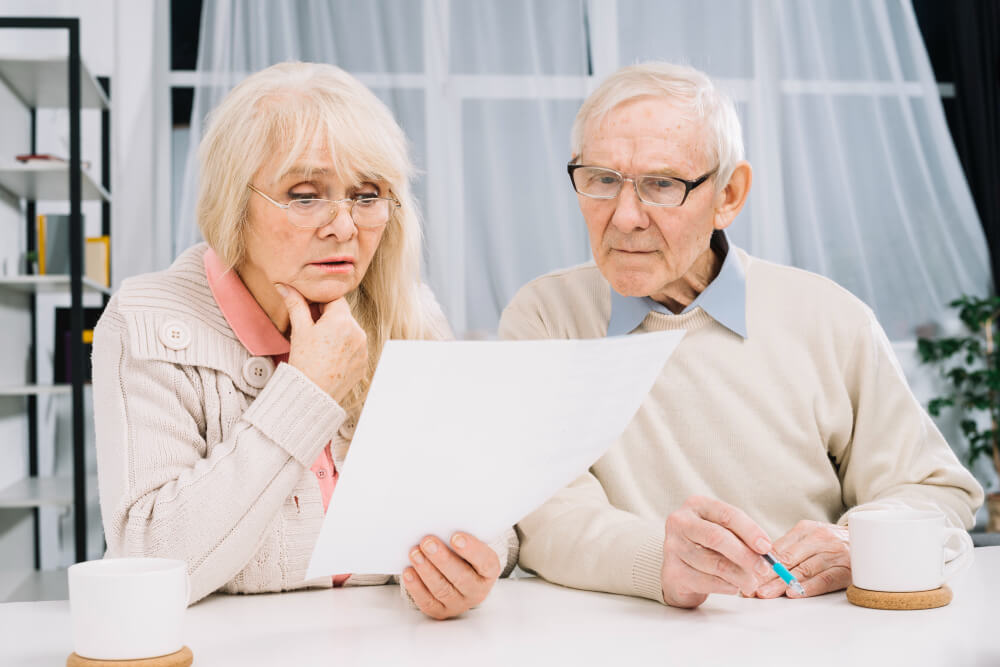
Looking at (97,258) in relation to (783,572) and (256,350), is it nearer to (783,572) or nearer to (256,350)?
(256,350)

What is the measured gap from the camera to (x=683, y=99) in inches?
52.1

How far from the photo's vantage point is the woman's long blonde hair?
111cm

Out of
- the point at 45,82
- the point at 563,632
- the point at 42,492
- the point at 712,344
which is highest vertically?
the point at 45,82

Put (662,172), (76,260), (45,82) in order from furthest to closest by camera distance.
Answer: (45,82), (76,260), (662,172)

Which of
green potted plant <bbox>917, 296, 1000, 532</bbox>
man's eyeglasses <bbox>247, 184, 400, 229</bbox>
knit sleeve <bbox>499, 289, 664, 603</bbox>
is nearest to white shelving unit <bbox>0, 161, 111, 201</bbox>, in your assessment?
man's eyeglasses <bbox>247, 184, 400, 229</bbox>

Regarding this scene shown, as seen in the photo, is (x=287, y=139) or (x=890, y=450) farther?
(x=890, y=450)

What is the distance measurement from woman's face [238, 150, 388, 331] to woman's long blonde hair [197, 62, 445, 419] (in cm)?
1

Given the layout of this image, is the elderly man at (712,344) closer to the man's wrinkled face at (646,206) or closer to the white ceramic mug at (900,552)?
the man's wrinkled face at (646,206)

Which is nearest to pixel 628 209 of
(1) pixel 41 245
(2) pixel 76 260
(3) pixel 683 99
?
(3) pixel 683 99

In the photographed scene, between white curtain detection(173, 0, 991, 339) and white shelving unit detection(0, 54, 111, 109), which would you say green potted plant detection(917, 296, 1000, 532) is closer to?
white curtain detection(173, 0, 991, 339)

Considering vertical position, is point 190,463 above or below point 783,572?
above

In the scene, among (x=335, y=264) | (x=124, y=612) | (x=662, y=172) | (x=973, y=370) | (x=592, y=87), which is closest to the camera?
(x=124, y=612)

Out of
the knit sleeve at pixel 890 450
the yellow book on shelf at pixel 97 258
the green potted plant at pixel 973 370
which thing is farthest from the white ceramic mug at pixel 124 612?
the green potted plant at pixel 973 370

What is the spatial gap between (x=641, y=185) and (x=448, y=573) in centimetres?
64
